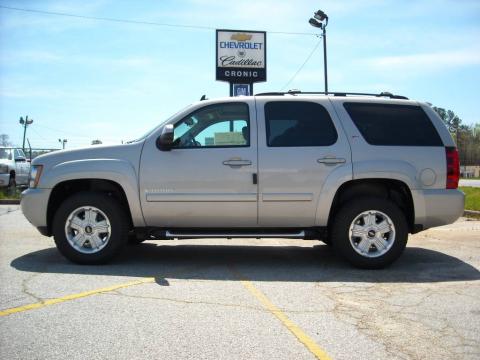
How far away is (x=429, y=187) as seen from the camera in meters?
5.77

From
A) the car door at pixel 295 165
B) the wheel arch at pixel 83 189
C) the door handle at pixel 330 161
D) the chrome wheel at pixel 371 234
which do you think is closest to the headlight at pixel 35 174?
the wheel arch at pixel 83 189

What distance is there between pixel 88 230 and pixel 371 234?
3.33m

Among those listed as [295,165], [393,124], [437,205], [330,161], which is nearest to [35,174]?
[295,165]

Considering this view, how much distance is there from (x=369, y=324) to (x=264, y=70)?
16.4 meters

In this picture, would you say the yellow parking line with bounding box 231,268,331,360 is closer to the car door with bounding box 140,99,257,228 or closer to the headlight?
the car door with bounding box 140,99,257,228

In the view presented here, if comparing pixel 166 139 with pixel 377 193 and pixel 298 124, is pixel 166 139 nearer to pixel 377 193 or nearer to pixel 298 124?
pixel 298 124

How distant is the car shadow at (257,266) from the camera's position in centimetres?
539

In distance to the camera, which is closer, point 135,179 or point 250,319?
point 250,319

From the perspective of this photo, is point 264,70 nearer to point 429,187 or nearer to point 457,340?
point 429,187

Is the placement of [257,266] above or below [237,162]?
below

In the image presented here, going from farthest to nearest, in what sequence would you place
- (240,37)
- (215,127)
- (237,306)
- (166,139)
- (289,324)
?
1. (240,37)
2. (215,127)
3. (166,139)
4. (237,306)
5. (289,324)

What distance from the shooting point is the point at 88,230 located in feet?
19.1

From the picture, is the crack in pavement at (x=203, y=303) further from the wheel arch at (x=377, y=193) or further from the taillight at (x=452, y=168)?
the taillight at (x=452, y=168)

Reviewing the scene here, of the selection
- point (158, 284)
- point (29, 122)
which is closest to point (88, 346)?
point (158, 284)
